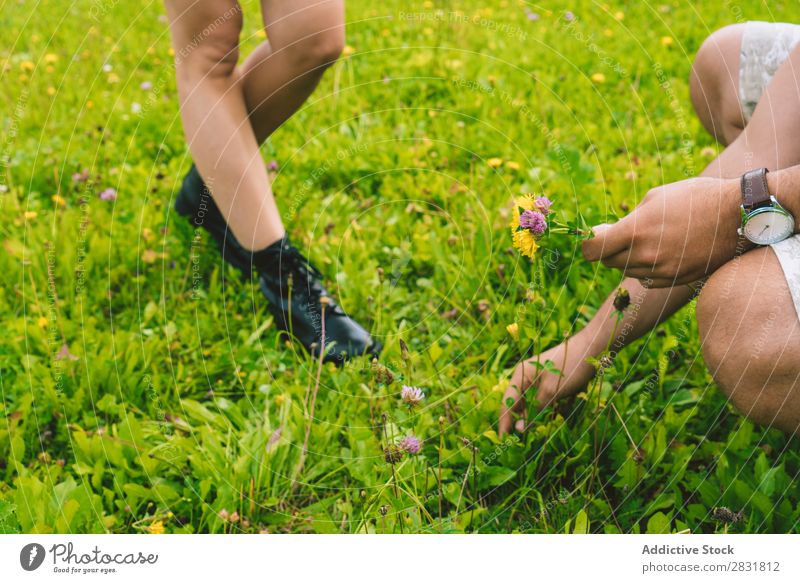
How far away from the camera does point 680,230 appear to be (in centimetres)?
116

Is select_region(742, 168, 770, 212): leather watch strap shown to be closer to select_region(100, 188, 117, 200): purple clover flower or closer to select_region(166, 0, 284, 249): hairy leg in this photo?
select_region(166, 0, 284, 249): hairy leg

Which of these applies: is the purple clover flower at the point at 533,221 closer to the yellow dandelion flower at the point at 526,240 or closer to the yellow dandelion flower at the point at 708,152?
the yellow dandelion flower at the point at 526,240

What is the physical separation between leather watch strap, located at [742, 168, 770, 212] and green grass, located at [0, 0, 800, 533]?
1.11ft

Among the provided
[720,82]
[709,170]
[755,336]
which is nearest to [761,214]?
[755,336]

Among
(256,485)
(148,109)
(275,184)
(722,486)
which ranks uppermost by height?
(148,109)

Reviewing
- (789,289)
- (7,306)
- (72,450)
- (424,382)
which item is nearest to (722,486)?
(789,289)

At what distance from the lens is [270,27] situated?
1.75 metres

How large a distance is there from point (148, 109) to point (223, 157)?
108 centimetres

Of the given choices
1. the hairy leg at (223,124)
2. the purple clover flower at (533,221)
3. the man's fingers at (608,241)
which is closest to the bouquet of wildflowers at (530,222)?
the purple clover flower at (533,221)

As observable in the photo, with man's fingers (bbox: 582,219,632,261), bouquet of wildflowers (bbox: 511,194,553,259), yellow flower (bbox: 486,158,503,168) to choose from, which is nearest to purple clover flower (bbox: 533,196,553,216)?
bouquet of wildflowers (bbox: 511,194,553,259)

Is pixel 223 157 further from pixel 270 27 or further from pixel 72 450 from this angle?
pixel 72 450

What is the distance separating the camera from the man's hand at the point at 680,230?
1.15 m

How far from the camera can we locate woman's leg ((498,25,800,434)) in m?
1.34

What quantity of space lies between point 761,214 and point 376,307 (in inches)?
40.4
